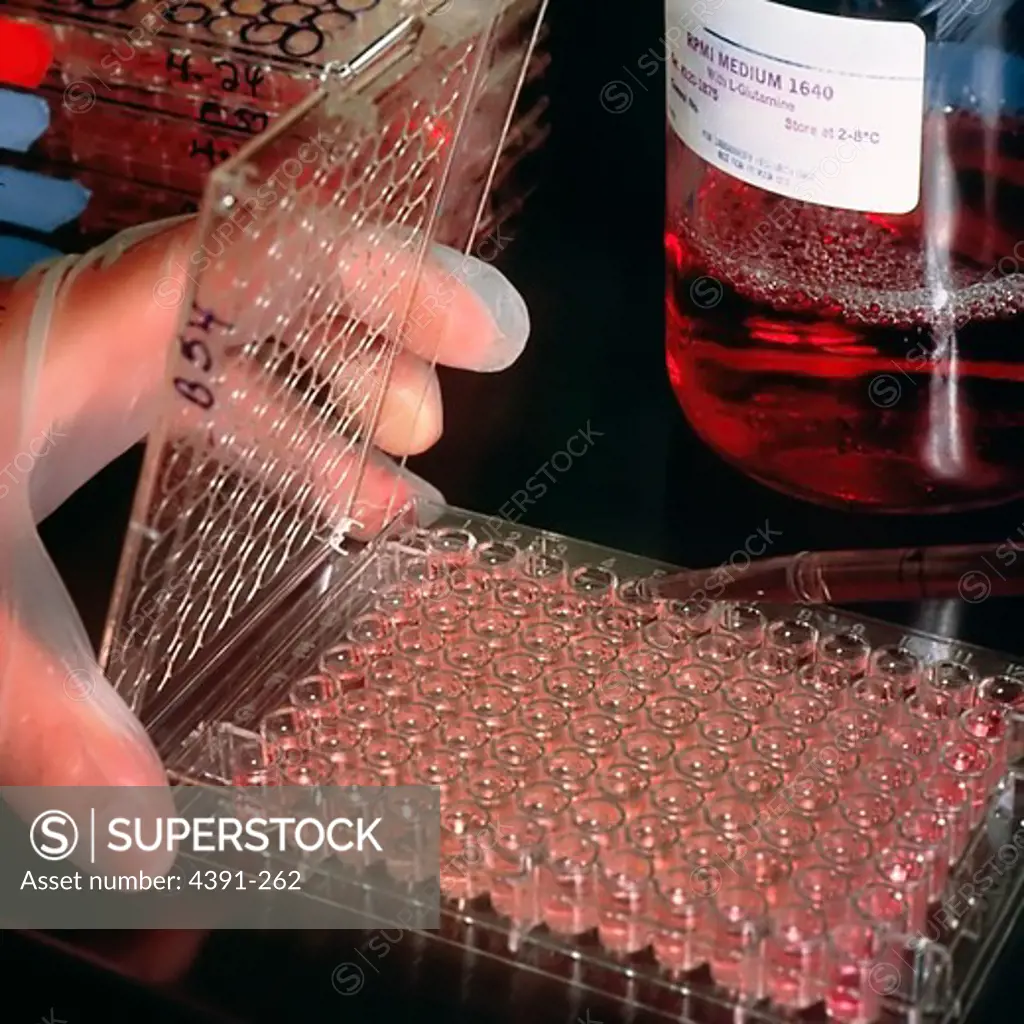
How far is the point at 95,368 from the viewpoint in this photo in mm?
738

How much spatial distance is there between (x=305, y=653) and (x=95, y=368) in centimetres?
15

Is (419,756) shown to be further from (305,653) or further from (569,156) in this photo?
(569,156)

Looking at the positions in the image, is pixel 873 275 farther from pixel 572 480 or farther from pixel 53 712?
pixel 53 712

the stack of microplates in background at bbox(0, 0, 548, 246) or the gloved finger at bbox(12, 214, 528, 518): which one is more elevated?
the stack of microplates in background at bbox(0, 0, 548, 246)

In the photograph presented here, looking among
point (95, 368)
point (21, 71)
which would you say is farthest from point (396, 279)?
point (21, 71)

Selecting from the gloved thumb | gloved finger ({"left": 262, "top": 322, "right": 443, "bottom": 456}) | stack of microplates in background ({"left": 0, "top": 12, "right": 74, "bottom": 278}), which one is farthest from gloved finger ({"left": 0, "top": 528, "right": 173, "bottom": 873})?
stack of microplates in background ({"left": 0, "top": 12, "right": 74, "bottom": 278})

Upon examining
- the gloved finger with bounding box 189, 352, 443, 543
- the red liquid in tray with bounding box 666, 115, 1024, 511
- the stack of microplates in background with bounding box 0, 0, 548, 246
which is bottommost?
the gloved finger with bounding box 189, 352, 443, 543

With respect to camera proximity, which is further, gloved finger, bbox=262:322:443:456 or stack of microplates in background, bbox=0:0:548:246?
stack of microplates in background, bbox=0:0:548:246

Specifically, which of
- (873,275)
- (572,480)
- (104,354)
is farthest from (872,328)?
(104,354)

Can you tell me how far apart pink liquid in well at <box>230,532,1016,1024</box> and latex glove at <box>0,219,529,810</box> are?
6 cm

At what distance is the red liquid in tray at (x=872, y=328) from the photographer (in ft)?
2.41

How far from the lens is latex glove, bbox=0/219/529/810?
0.64 meters

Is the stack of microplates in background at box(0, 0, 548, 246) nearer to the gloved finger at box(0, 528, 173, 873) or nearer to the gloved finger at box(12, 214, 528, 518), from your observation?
the gloved finger at box(12, 214, 528, 518)

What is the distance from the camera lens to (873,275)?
74cm
